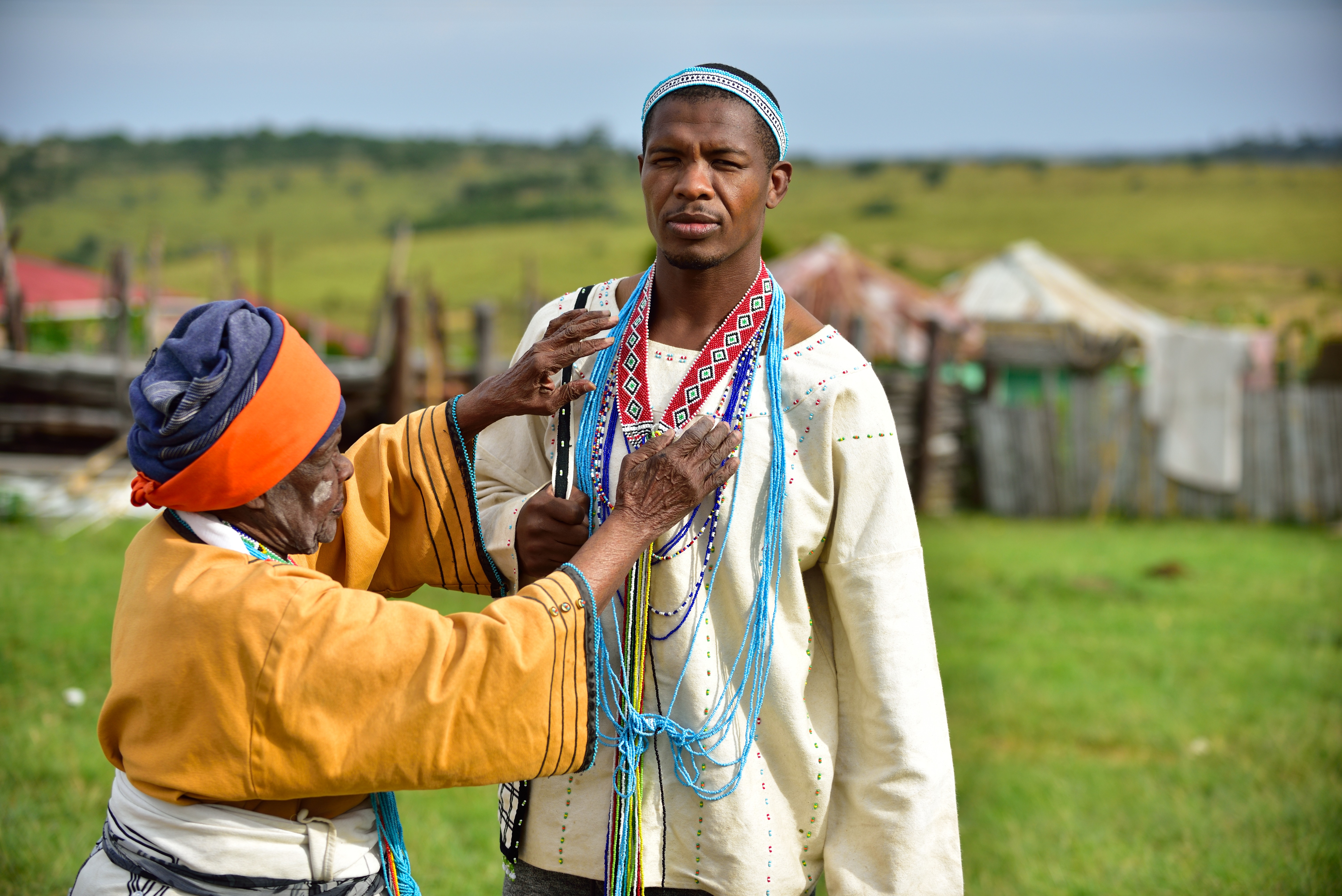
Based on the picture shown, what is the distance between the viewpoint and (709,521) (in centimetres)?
200

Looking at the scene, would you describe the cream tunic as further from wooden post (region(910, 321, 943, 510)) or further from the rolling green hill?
the rolling green hill

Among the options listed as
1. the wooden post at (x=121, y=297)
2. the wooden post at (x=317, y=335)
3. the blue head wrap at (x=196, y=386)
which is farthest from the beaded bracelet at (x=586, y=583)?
the wooden post at (x=317, y=335)

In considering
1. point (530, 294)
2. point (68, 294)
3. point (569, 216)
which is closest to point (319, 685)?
point (530, 294)

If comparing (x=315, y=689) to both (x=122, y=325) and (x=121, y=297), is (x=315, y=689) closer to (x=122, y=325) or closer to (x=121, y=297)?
(x=122, y=325)

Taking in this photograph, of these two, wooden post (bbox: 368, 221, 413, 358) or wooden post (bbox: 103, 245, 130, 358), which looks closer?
wooden post (bbox: 103, 245, 130, 358)

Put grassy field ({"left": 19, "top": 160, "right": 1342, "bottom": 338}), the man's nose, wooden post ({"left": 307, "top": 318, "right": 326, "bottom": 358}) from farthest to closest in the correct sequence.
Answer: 1. grassy field ({"left": 19, "top": 160, "right": 1342, "bottom": 338})
2. wooden post ({"left": 307, "top": 318, "right": 326, "bottom": 358})
3. the man's nose

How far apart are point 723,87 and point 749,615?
3.15 feet

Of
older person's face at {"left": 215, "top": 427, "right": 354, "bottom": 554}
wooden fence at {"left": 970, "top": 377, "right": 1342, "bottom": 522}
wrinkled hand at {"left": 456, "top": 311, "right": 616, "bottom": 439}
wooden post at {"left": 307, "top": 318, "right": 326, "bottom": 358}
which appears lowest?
wooden fence at {"left": 970, "top": 377, "right": 1342, "bottom": 522}

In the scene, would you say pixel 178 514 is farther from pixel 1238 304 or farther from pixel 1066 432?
pixel 1238 304

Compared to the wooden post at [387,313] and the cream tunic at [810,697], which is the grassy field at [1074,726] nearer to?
the cream tunic at [810,697]

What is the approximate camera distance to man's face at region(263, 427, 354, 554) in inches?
70.4

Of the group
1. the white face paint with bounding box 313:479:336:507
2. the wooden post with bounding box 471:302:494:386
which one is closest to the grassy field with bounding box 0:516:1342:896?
the white face paint with bounding box 313:479:336:507

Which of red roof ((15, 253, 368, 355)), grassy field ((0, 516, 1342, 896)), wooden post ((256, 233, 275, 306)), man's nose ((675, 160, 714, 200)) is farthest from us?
wooden post ((256, 233, 275, 306))

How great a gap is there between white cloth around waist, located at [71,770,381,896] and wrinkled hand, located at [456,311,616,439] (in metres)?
0.79
